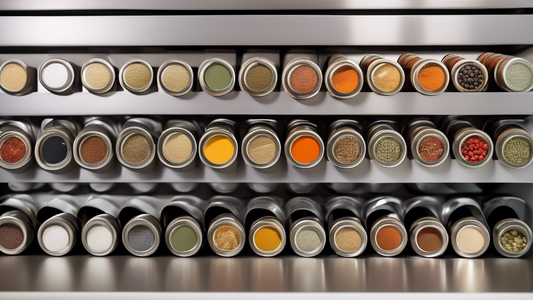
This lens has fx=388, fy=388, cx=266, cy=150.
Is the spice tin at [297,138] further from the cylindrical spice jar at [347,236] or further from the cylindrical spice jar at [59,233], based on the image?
the cylindrical spice jar at [59,233]

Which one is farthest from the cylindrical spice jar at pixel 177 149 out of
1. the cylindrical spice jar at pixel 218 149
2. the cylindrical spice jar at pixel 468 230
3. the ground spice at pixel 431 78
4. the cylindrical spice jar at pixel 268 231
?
the cylindrical spice jar at pixel 468 230

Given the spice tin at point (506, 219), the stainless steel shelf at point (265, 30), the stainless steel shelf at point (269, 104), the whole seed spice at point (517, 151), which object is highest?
the stainless steel shelf at point (265, 30)

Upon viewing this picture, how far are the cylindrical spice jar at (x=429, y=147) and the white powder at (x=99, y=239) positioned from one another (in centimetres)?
101

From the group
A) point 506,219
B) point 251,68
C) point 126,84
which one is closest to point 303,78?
point 251,68

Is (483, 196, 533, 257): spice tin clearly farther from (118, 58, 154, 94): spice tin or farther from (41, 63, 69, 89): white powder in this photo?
(41, 63, 69, 89): white powder

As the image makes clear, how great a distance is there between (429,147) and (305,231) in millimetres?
463

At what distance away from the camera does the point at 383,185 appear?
1402mm

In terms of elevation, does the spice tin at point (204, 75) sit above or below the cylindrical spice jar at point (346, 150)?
above

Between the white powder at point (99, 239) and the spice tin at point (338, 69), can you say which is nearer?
the spice tin at point (338, 69)

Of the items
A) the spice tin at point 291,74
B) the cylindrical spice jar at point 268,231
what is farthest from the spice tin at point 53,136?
the spice tin at point 291,74

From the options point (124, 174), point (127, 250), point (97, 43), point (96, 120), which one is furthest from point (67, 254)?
point (97, 43)

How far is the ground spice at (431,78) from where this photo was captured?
3.85 ft

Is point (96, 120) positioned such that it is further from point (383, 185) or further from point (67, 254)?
point (383, 185)

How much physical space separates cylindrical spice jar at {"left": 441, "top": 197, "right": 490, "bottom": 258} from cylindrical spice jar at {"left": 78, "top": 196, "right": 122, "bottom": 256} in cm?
110
